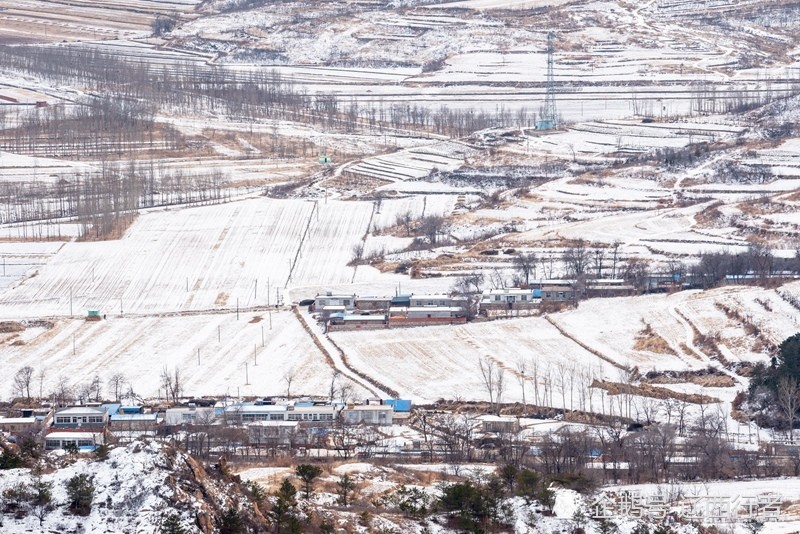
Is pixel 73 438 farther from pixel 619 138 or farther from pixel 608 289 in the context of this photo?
pixel 619 138

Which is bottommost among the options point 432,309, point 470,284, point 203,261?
point 203,261

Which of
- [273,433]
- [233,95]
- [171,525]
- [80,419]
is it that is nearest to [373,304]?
[80,419]

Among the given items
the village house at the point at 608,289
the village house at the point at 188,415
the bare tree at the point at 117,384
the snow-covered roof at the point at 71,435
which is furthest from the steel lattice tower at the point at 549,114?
the snow-covered roof at the point at 71,435

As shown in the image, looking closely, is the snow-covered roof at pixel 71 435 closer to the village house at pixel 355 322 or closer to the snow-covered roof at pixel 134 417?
the snow-covered roof at pixel 134 417

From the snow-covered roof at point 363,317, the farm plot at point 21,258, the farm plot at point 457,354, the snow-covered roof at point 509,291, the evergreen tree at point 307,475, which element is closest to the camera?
the evergreen tree at point 307,475

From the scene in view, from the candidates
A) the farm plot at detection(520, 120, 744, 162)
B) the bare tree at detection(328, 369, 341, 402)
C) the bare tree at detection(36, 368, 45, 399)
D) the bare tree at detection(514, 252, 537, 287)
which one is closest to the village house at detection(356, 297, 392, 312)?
the bare tree at detection(514, 252, 537, 287)

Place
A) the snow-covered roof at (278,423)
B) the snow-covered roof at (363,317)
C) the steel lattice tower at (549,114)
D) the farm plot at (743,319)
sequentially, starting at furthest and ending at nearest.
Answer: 1. the steel lattice tower at (549,114)
2. the snow-covered roof at (363,317)
3. the farm plot at (743,319)
4. the snow-covered roof at (278,423)
